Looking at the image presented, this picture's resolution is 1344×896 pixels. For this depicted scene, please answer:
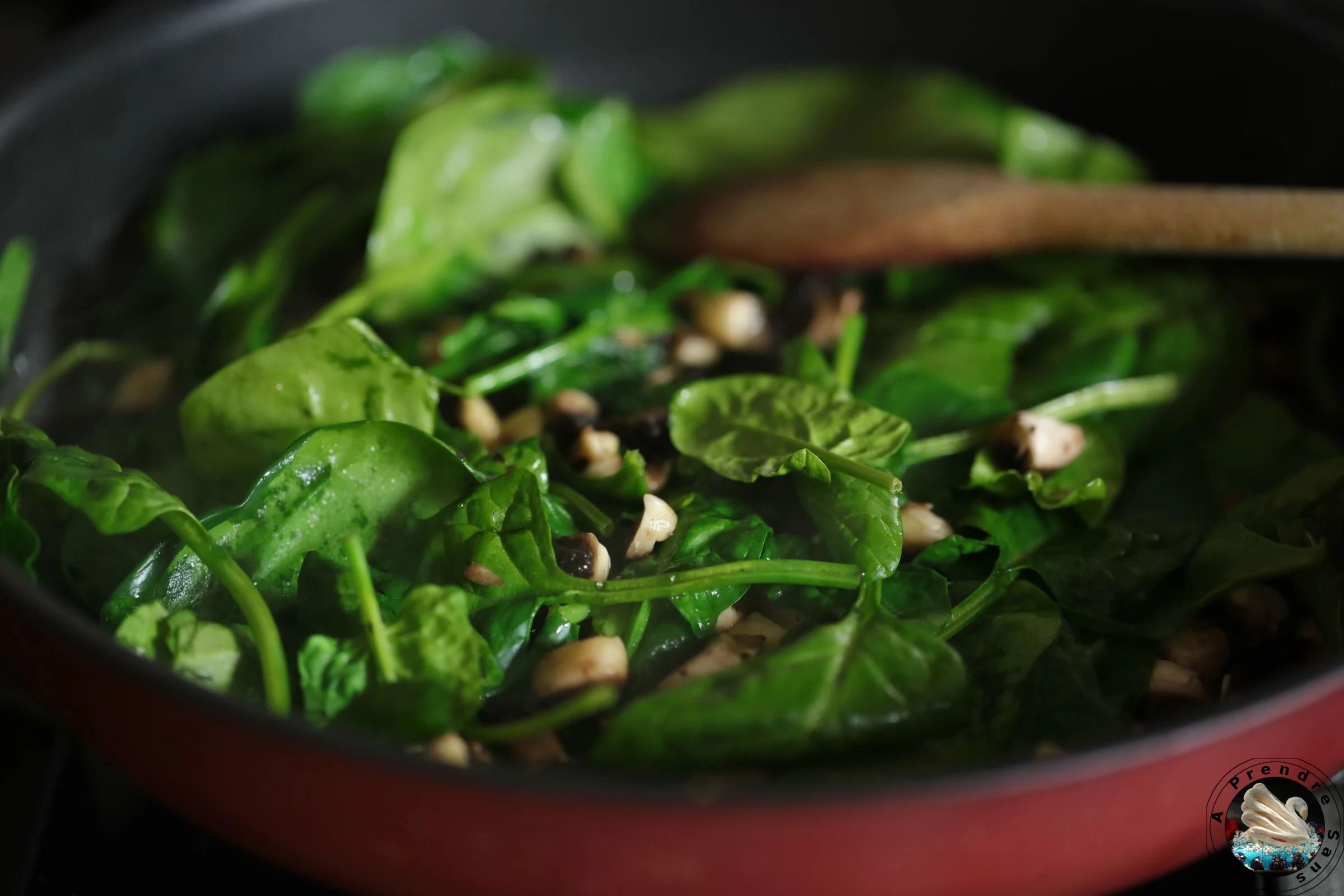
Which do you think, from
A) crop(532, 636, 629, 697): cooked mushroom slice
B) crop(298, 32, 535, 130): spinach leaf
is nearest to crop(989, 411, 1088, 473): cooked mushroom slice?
crop(532, 636, 629, 697): cooked mushroom slice

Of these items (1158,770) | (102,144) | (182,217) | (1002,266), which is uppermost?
(102,144)

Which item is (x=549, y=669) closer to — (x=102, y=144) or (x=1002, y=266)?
(x=1002, y=266)

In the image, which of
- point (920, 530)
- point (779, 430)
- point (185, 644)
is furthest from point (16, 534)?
point (920, 530)

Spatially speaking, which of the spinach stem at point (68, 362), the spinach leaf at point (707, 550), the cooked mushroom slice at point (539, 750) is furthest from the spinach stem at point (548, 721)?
the spinach stem at point (68, 362)

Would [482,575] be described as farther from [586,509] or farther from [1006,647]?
[1006,647]

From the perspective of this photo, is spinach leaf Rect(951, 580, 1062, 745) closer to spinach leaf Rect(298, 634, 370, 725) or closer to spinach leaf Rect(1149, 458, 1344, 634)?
spinach leaf Rect(1149, 458, 1344, 634)

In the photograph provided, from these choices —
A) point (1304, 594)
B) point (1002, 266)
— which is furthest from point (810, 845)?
point (1002, 266)

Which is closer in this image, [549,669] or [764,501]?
[549,669]
